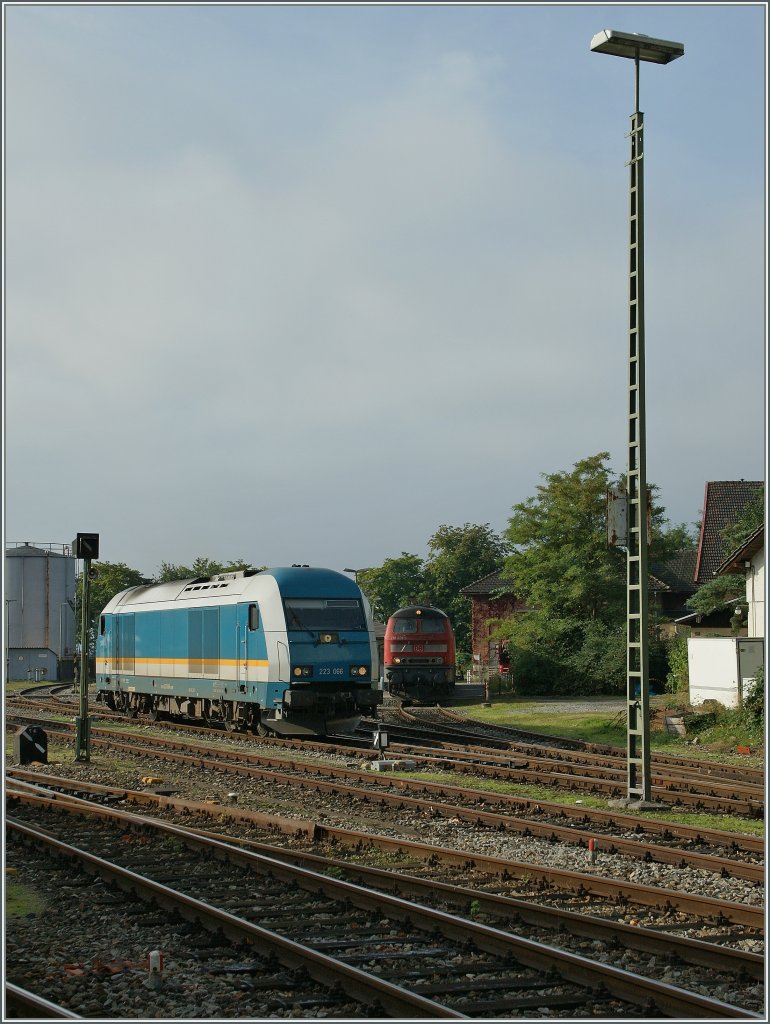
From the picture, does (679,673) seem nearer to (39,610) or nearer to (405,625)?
(405,625)

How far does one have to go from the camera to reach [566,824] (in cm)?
1277

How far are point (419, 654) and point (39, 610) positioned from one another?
3901 centimetres

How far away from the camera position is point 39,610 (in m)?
67.6

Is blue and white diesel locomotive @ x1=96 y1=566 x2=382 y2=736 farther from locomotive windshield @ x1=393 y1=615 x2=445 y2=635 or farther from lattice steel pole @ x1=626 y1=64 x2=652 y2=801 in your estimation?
locomotive windshield @ x1=393 y1=615 x2=445 y2=635

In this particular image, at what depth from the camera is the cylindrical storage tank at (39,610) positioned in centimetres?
6550

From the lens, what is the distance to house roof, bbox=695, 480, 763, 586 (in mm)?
41344

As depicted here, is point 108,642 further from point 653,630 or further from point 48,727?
point 653,630

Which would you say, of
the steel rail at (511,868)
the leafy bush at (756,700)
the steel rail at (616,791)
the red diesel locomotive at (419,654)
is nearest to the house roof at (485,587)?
the red diesel locomotive at (419,654)

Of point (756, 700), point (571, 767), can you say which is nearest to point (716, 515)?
point (756, 700)

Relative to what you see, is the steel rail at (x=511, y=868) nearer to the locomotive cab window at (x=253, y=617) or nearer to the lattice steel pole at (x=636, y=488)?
the lattice steel pole at (x=636, y=488)

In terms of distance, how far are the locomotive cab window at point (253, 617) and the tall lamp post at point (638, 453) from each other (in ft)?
30.0

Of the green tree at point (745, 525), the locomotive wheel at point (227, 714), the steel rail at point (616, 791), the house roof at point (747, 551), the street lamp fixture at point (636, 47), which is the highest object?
the street lamp fixture at point (636, 47)

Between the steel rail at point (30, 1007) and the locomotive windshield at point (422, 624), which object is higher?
the locomotive windshield at point (422, 624)

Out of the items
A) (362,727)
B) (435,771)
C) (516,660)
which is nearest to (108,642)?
(362,727)
